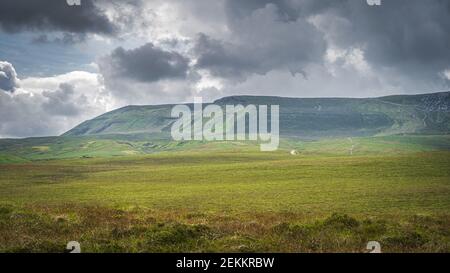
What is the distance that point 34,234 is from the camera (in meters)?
23.9

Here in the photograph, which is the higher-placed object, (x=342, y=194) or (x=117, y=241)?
(x=117, y=241)
